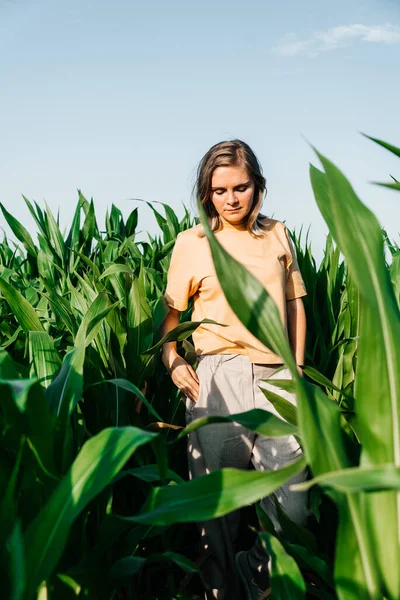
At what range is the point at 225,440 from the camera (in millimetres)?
1428

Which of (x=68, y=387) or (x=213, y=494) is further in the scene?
(x=68, y=387)

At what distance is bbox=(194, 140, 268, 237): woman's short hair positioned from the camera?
154cm

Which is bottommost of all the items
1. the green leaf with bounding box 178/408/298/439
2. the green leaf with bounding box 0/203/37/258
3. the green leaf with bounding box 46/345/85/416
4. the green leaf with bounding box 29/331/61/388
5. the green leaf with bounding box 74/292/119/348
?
the green leaf with bounding box 178/408/298/439

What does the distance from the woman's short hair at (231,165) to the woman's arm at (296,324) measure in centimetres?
20

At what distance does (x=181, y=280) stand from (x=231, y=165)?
0.29 m

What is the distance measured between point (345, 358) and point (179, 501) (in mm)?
1054

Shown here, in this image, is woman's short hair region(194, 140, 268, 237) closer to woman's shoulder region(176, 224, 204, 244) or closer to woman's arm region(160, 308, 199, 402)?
woman's shoulder region(176, 224, 204, 244)

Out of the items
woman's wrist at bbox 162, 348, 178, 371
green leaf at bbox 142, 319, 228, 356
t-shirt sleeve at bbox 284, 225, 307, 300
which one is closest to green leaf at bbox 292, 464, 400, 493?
green leaf at bbox 142, 319, 228, 356

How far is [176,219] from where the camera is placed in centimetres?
310

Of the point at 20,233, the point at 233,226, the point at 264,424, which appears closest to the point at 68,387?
the point at 264,424

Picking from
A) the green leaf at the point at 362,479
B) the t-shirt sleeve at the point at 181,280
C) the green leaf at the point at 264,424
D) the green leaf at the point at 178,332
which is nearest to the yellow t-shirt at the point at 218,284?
the t-shirt sleeve at the point at 181,280

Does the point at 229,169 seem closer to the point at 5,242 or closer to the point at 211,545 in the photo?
the point at 211,545

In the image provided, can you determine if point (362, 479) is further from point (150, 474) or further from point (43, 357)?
point (43, 357)

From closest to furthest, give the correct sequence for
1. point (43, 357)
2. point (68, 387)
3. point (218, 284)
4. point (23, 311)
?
1. point (68, 387)
2. point (43, 357)
3. point (23, 311)
4. point (218, 284)
